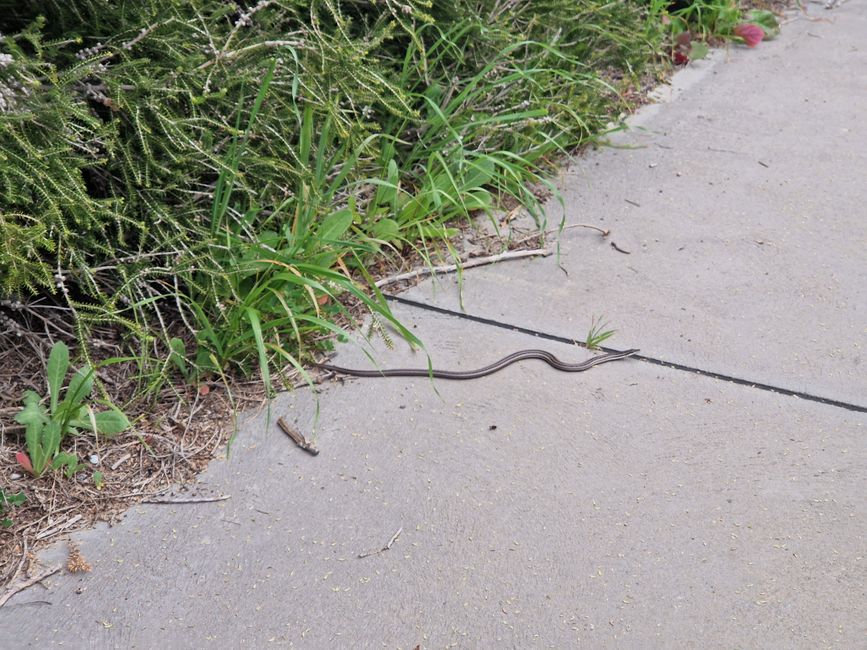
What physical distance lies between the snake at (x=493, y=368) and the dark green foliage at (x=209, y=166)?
190 mm

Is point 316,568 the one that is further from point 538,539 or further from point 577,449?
point 577,449

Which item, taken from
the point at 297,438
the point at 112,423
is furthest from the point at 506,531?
the point at 112,423

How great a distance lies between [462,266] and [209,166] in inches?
42.2

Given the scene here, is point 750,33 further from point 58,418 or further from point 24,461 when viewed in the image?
point 24,461

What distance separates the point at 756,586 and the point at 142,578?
1499 millimetres

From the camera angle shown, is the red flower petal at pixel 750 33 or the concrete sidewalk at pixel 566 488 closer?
the concrete sidewalk at pixel 566 488

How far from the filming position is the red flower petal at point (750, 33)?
211 inches

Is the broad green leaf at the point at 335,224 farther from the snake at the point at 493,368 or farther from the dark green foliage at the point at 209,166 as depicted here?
the snake at the point at 493,368

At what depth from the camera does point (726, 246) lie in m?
3.57

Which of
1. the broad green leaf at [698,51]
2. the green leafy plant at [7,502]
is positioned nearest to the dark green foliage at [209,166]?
the green leafy plant at [7,502]

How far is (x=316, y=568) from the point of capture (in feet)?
7.32

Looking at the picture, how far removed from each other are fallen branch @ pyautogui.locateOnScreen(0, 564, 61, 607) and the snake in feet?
3.29

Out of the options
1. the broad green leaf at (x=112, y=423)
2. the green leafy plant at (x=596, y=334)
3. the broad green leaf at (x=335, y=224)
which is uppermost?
the broad green leaf at (x=335, y=224)

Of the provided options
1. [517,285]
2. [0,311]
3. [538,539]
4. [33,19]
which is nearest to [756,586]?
[538,539]
